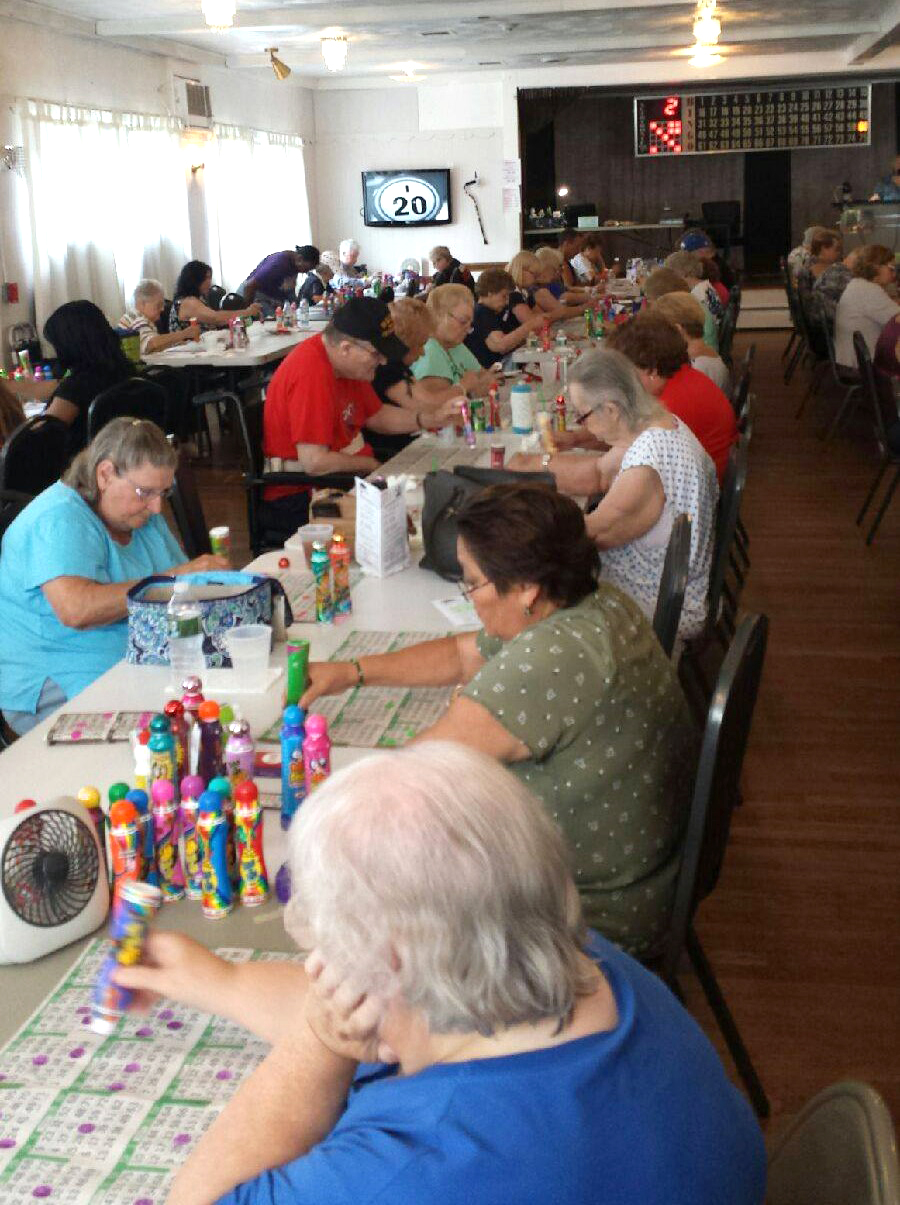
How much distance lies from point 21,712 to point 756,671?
5.31 ft

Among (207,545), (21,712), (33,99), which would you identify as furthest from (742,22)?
(21,712)

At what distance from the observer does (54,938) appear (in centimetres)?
164

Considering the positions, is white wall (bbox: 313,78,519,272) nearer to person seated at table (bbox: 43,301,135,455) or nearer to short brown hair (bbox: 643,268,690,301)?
short brown hair (bbox: 643,268,690,301)

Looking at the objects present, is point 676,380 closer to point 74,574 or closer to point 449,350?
point 449,350

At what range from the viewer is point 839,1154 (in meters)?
1.07

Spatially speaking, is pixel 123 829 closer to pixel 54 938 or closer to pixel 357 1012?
pixel 54 938

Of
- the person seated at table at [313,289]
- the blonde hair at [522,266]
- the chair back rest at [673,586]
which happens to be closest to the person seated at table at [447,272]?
the blonde hair at [522,266]

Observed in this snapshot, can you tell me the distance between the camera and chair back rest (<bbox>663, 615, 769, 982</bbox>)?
6.23 ft

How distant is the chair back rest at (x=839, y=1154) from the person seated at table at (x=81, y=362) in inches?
207

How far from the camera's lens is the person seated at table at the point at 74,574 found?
2.82 meters

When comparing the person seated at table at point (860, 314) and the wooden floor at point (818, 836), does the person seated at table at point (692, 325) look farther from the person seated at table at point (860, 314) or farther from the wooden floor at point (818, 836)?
the person seated at table at point (860, 314)

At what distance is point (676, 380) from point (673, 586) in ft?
6.93

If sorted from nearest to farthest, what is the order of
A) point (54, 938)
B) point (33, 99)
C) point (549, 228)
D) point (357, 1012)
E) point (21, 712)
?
point (357, 1012), point (54, 938), point (21, 712), point (33, 99), point (549, 228)

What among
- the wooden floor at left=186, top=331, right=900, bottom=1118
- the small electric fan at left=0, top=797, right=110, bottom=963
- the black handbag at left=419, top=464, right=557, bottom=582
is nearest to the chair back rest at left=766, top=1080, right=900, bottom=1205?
the small electric fan at left=0, top=797, right=110, bottom=963
